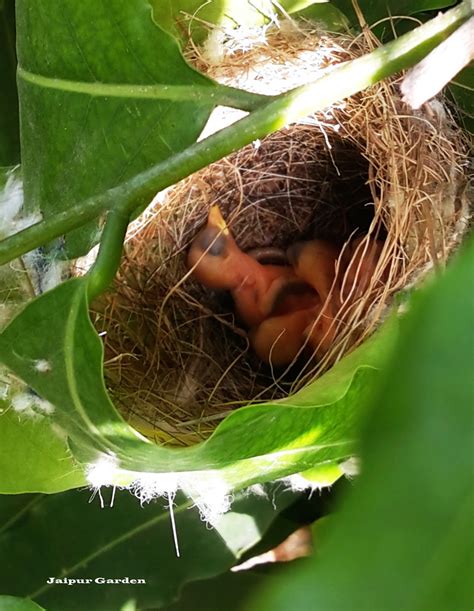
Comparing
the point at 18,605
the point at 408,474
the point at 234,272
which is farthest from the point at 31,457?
the point at 408,474

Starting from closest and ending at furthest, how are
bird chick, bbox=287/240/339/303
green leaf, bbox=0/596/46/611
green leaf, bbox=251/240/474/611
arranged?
green leaf, bbox=251/240/474/611, green leaf, bbox=0/596/46/611, bird chick, bbox=287/240/339/303

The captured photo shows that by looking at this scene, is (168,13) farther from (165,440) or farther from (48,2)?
(165,440)

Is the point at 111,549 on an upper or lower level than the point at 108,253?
lower

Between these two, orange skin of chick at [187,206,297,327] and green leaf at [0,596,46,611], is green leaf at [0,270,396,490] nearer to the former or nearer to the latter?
green leaf at [0,596,46,611]

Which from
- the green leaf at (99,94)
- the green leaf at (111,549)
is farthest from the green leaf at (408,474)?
the green leaf at (111,549)

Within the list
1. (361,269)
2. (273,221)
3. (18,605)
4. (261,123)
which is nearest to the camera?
(261,123)

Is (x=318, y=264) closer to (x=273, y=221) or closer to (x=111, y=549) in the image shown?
(x=273, y=221)

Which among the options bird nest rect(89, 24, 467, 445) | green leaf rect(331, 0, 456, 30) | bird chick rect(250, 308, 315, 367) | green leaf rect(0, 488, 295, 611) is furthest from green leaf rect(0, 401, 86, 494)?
green leaf rect(331, 0, 456, 30)
